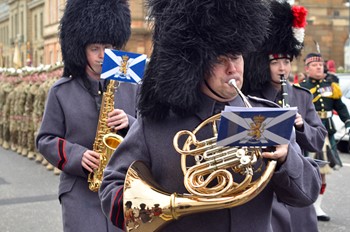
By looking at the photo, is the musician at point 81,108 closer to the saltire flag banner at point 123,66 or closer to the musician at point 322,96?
the saltire flag banner at point 123,66

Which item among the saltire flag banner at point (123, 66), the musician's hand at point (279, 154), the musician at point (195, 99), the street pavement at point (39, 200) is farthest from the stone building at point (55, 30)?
the street pavement at point (39, 200)

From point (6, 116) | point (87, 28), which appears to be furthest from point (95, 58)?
point (6, 116)

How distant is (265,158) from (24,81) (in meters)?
12.4

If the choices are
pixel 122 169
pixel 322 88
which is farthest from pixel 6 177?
pixel 122 169

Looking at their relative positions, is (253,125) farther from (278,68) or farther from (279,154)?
(278,68)

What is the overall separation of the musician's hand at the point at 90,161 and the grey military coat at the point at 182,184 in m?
1.11

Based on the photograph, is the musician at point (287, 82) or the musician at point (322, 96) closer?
the musician at point (287, 82)

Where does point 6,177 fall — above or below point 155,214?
below

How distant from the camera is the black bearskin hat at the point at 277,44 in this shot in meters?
4.22

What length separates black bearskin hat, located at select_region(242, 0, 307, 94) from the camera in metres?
4.22

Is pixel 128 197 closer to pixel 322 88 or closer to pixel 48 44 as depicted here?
pixel 322 88

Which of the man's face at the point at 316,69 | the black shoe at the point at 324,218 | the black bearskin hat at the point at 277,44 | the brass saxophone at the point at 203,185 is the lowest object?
the black shoe at the point at 324,218

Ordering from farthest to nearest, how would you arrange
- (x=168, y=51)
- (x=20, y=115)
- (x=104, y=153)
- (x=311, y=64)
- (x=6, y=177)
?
(x=20, y=115), (x=6, y=177), (x=311, y=64), (x=104, y=153), (x=168, y=51)

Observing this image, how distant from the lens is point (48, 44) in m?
56.2
